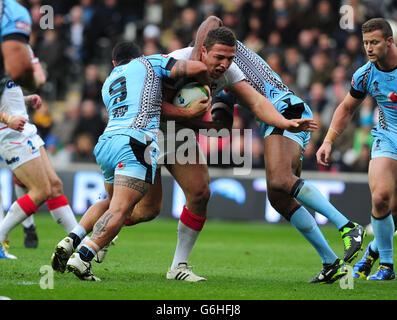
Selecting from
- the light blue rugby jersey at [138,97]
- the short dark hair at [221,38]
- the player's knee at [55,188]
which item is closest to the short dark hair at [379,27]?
the short dark hair at [221,38]

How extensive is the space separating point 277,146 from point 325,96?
1012 cm

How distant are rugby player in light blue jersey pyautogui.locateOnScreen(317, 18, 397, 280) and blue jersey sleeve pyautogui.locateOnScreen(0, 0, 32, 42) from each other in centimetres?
344

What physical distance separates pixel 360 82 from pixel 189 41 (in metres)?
11.4

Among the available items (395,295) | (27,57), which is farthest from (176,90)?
(395,295)

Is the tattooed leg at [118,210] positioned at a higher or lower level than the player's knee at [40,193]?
higher

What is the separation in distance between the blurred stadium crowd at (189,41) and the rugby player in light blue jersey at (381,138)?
25.4ft

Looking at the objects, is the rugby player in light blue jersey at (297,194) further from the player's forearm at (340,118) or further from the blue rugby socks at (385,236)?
the blue rugby socks at (385,236)

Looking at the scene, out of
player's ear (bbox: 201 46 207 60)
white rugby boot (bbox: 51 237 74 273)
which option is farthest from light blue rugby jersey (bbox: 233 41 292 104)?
white rugby boot (bbox: 51 237 74 273)

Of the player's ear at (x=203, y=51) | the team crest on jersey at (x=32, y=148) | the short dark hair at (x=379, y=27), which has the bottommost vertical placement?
the team crest on jersey at (x=32, y=148)

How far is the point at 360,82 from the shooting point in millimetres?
7711

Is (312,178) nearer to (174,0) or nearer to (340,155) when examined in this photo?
(340,155)

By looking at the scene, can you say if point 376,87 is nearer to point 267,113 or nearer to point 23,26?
point 267,113

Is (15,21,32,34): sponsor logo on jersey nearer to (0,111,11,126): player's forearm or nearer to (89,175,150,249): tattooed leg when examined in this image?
(89,175,150,249): tattooed leg

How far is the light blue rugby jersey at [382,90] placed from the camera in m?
7.52
